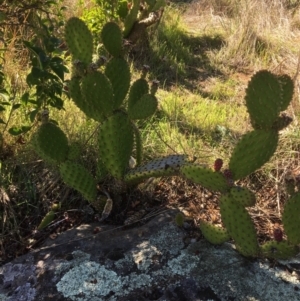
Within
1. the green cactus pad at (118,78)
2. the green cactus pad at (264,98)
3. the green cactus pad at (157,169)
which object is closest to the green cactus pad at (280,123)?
the green cactus pad at (264,98)

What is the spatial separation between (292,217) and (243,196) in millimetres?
206

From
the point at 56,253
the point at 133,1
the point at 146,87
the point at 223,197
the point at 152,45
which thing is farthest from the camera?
the point at 152,45

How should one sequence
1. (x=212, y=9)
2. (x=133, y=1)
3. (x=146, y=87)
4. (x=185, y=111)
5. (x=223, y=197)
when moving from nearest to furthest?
(x=223, y=197) → (x=146, y=87) → (x=185, y=111) → (x=133, y=1) → (x=212, y=9)

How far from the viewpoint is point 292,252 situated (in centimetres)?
197

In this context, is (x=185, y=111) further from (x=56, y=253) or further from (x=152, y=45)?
(x=56, y=253)

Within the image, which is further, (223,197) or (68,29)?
(68,29)

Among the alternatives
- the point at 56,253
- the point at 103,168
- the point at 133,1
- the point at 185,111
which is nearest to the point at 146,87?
the point at 103,168

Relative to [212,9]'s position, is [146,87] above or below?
below

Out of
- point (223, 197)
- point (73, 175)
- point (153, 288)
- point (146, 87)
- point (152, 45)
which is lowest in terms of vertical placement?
point (153, 288)

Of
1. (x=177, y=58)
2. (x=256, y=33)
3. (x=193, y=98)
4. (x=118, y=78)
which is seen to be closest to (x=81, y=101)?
(x=118, y=78)

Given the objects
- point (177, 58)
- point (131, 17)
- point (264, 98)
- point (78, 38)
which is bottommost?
point (264, 98)

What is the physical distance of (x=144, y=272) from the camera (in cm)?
207

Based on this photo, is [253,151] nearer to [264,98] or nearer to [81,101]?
[264,98]

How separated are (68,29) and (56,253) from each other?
104cm
